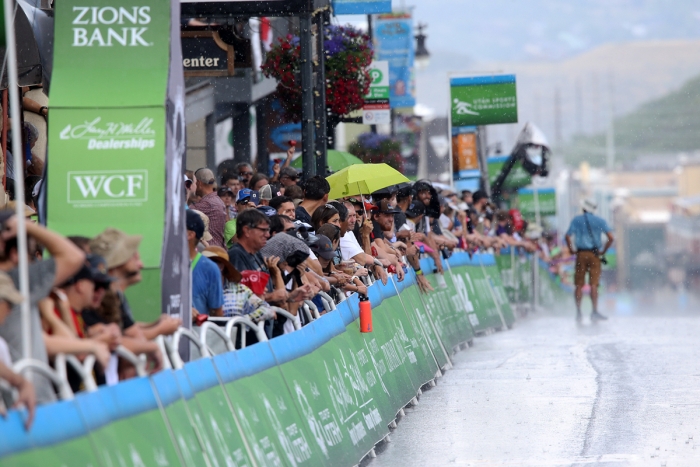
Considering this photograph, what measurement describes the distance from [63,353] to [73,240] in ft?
3.84

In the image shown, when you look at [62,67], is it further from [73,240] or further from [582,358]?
[582,358]

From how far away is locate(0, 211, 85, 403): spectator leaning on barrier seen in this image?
5.55m

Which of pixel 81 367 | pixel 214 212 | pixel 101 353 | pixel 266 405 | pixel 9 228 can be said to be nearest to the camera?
pixel 81 367

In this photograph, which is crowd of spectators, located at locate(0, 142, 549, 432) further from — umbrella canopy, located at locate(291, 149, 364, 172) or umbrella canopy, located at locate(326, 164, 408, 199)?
umbrella canopy, located at locate(291, 149, 364, 172)

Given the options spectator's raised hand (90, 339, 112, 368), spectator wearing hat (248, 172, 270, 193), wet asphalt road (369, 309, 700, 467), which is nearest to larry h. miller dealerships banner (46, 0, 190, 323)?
spectator's raised hand (90, 339, 112, 368)

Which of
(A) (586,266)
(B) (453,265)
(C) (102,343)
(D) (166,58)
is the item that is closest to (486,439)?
(D) (166,58)

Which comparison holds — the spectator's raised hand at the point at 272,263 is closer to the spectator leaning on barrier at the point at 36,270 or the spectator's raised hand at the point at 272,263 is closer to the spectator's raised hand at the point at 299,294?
the spectator's raised hand at the point at 299,294

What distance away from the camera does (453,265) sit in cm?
1938

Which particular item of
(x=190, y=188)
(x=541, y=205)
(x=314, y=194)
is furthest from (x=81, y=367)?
(x=541, y=205)

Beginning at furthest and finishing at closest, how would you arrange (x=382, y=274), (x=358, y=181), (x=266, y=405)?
(x=358, y=181)
(x=382, y=274)
(x=266, y=405)

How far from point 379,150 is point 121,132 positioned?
22971 mm

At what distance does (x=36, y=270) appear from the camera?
575cm

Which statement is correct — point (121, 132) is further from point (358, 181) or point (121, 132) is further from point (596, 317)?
point (596, 317)

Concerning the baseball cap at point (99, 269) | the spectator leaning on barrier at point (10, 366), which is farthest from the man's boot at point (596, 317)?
the spectator leaning on barrier at point (10, 366)
